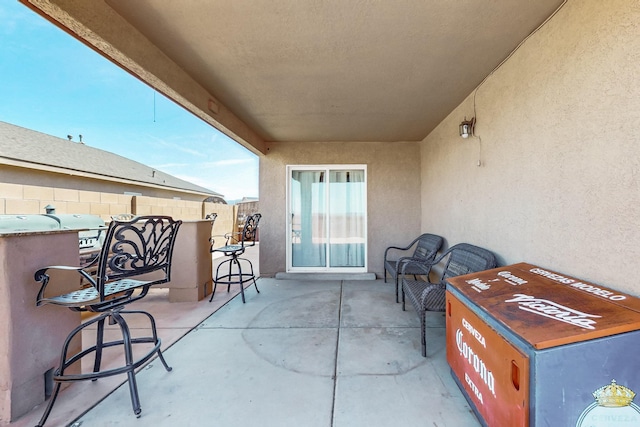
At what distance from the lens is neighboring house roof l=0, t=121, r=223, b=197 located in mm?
5518

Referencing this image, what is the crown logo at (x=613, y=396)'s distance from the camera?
3.21 feet

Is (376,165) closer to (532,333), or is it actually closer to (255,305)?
(255,305)

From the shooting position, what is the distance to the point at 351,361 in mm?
2104

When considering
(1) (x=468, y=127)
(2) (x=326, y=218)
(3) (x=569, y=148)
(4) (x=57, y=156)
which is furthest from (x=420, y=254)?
(4) (x=57, y=156)

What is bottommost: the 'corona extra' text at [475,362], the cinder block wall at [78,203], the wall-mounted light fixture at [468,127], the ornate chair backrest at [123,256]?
the 'corona extra' text at [475,362]

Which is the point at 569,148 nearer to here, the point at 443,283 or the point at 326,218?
the point at 443,283

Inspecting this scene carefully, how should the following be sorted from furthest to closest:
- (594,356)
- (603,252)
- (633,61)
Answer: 1. (603,252)
2. (633,61)
3. (594,356)

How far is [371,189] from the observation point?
492 centimetres

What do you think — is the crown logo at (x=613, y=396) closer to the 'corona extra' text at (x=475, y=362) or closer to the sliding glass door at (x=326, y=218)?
the 'corona extra' text at (x=475, y=362)

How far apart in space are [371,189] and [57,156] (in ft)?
28.5

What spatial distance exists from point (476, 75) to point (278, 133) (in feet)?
10.0

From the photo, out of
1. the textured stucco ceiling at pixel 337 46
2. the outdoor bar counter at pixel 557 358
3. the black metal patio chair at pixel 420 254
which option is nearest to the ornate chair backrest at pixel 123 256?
the textured stucco ceiling at pixel 337 46

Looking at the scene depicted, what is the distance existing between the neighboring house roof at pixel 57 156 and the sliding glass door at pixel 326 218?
19.3 ft

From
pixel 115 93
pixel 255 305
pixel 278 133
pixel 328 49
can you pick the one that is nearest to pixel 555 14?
pixel 328 49
